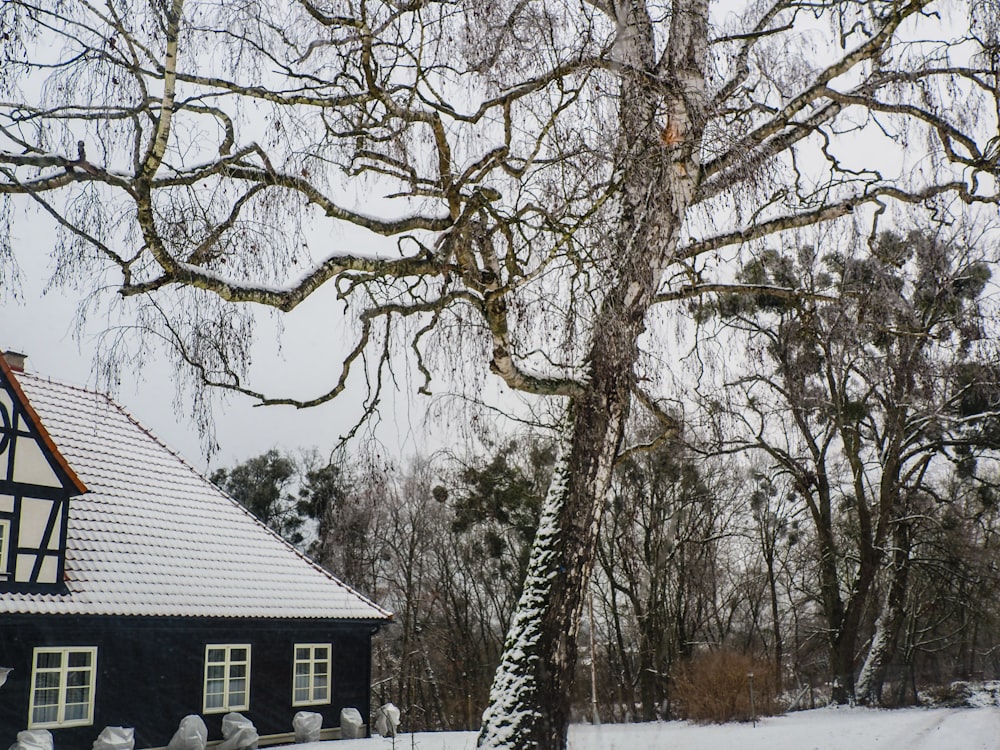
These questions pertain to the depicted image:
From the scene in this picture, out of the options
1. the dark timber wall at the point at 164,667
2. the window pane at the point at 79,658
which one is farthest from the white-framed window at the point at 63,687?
the dark timber wall at the point at 164,667

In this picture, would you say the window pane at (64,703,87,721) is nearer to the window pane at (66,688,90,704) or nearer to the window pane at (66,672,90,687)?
the window pane at (66,688,90,704)

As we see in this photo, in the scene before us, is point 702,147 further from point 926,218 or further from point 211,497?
point 211,497

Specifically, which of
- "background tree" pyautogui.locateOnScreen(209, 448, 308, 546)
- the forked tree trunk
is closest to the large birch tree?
the forked tree trunk

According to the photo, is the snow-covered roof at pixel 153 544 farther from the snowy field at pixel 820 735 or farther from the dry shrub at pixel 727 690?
the dry shrub at pixel 727 690

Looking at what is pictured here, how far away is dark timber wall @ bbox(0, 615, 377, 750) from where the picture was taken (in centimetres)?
1161

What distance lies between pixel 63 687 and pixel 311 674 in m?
4.39

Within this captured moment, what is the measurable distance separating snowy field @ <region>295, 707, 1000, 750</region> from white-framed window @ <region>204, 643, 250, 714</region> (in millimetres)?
1307

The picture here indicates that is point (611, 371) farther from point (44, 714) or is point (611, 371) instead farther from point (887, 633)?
point (887, 633)

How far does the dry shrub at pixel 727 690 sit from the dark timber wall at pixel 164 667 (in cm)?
631

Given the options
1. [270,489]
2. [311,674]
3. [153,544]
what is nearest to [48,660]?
[153,544]

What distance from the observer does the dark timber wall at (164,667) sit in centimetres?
1161

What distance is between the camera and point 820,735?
38.7ft

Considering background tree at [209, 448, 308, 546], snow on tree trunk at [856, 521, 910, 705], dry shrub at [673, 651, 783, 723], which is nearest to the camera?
dry shrub at [673, 651, 783, 723]

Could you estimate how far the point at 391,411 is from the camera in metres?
6.05
